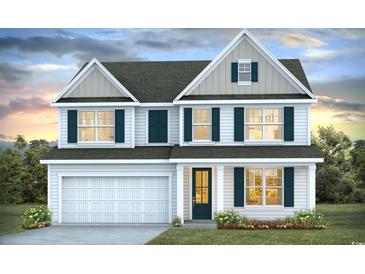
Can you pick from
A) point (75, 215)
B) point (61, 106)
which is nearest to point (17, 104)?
point (61, 106)

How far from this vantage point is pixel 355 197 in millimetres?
35688

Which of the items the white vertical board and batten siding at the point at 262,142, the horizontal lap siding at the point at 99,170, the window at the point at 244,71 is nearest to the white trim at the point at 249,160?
the horizontal lap siding at the point at 99,170

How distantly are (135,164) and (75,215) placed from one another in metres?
3.16

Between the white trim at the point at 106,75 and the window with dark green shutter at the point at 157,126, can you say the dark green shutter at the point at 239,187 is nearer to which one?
the window with dark green shutter at the point at 157,126

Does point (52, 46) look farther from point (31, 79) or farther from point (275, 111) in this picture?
point (275, 111)

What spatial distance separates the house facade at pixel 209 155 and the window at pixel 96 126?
243 mm

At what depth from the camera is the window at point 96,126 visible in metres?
27.0

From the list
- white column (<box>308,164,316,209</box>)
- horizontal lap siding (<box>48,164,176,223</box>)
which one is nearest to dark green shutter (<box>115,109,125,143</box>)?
horizontal lap siding (<box>48,164,176,223</box>)

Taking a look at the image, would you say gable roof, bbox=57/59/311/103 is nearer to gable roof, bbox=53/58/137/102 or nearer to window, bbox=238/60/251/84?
gable roof, bbox=53/58/137/102

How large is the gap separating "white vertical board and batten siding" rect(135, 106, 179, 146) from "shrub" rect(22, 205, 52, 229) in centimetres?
459

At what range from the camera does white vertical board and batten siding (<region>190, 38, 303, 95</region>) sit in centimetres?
2608

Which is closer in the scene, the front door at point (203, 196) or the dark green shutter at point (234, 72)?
the dark green shutter at point (234, 72)

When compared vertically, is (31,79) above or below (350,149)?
above

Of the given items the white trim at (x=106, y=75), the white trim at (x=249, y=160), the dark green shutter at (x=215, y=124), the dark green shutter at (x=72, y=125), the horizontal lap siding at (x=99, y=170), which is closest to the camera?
the white trim at (x=249, y=160)
